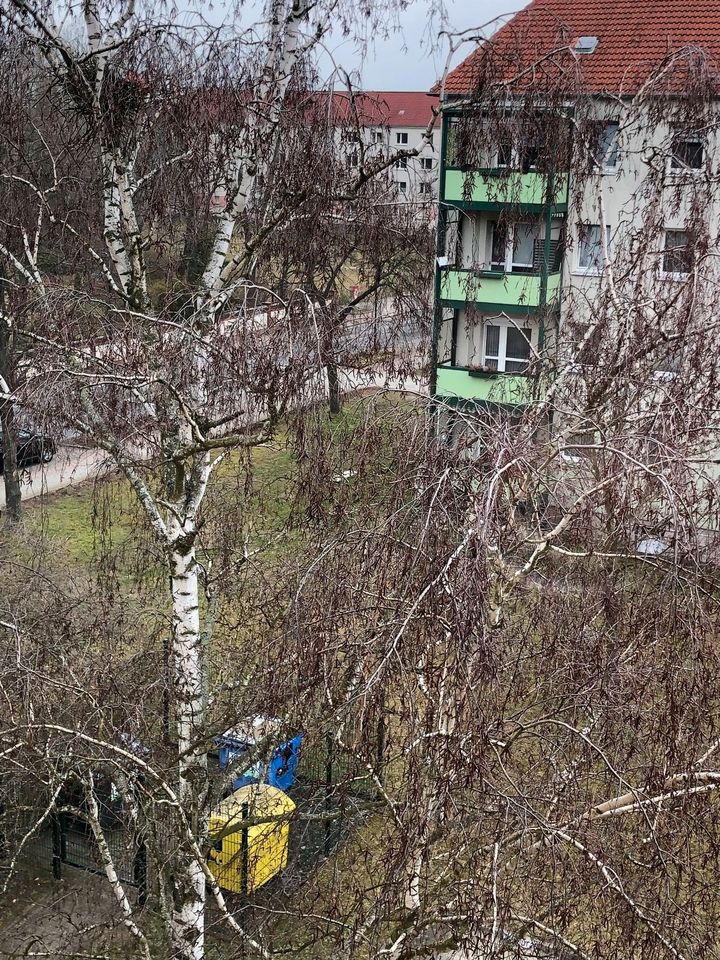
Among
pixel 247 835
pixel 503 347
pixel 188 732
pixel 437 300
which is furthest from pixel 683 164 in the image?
pixel 503 347

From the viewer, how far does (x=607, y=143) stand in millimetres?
8289

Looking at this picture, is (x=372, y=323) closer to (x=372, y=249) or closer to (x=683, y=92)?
(x=372, y=249)

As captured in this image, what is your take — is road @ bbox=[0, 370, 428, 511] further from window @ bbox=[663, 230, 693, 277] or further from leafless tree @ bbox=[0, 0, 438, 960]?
window @ bbox=[663, 230, 693, 277]

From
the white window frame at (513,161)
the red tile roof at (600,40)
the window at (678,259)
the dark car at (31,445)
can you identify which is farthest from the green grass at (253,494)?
the window at (678,259)

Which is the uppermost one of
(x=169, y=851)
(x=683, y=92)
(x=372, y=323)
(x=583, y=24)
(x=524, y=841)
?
(x=583, y=24)

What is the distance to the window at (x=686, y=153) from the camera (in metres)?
8.00

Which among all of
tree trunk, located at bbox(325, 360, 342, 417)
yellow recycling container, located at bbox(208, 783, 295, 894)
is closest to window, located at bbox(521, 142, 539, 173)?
tree trunk, located at bbox(325, 360, 342, 417)

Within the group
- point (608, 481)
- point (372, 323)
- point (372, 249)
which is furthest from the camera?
point (372, 249)

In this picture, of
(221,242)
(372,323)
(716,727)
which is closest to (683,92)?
(372,323)

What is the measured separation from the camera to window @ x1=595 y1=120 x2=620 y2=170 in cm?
802

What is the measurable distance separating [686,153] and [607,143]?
82cm

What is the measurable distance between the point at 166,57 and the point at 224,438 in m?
2.73

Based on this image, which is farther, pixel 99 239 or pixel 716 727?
pixel 99 239

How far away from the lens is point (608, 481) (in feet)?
14.4
